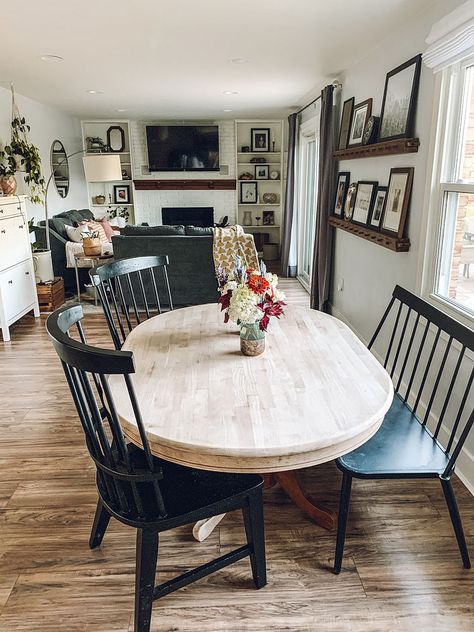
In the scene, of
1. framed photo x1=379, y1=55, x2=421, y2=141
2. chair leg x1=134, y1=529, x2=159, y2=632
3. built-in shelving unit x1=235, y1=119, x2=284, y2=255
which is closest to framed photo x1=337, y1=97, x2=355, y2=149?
framed photo x1=379, y1=55, x2=421, y2=141

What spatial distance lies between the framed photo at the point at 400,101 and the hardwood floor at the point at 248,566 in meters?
2.08

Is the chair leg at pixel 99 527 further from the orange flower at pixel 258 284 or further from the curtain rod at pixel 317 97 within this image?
the curtain rod at pixel 317 97

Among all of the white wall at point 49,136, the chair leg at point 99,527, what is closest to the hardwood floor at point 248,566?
the chair leg at point 99,527

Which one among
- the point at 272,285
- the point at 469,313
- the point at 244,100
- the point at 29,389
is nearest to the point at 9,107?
the point at 244,100

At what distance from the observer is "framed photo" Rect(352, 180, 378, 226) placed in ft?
11.6

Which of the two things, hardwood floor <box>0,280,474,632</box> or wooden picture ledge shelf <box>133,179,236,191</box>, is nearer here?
hardwood floor <box>0,280,474,632</box>

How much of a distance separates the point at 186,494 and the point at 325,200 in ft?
12.0

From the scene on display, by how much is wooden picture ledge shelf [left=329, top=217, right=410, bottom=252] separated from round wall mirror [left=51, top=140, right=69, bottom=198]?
14.7ft

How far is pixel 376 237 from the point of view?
3.27 meters

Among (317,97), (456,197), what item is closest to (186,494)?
(456,197)

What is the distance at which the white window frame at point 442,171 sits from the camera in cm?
239

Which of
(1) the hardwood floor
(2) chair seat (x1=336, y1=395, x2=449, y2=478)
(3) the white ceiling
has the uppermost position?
(3) the white ceiling

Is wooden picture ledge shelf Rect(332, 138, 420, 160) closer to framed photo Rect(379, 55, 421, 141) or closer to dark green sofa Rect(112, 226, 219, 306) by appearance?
framed photo Rect(379, 55, 421, 141)

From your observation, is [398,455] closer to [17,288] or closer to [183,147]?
[17,288]
